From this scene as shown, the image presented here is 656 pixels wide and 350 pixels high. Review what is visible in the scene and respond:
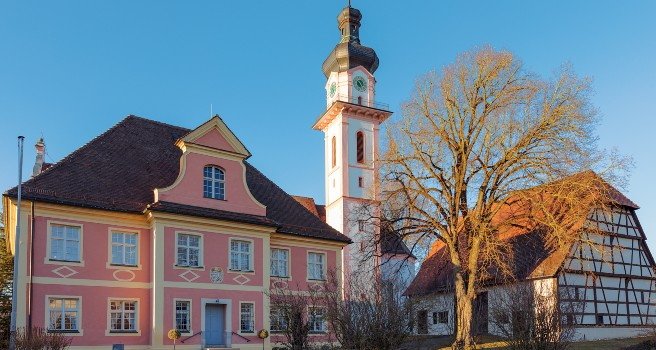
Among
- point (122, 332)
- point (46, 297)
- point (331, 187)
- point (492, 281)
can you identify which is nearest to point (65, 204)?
point (46, 297)

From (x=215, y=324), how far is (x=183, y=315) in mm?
1604

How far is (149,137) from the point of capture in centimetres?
2945

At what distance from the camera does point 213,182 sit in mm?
27625

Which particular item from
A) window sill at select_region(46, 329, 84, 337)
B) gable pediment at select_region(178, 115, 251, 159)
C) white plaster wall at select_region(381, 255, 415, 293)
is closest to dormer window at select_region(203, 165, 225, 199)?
gable pediment at select_region(178, 115, 251, 159)

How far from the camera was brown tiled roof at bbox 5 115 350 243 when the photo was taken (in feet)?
79.4

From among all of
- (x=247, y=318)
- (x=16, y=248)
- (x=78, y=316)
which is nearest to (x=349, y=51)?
(x=247, y=318)

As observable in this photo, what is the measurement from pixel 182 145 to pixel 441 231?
458 inches

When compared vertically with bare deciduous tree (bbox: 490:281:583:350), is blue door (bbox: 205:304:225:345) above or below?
below

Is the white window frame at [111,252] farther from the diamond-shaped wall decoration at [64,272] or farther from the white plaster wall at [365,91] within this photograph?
the white plaster wall at [365,91]

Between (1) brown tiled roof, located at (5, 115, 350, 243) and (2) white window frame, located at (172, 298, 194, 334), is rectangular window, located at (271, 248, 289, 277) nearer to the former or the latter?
(1) brown tiled roof, located at (5, 115, 350, 243)

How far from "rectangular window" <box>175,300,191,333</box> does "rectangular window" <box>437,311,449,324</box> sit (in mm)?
16338

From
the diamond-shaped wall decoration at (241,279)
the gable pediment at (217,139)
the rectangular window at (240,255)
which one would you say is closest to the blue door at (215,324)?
the diamond-shaped wall decoration at (241,279)

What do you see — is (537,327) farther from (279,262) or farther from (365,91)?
(365,91)

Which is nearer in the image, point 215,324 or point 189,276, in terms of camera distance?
point 189,276
